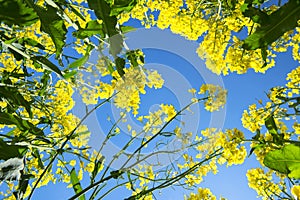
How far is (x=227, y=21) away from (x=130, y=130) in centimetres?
142

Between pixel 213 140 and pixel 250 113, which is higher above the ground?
pixel 250 113

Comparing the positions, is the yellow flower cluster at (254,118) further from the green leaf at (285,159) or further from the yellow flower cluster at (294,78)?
the green leaf at (285,159)

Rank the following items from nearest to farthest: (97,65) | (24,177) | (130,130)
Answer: (24,177), (130,130), (97,65)

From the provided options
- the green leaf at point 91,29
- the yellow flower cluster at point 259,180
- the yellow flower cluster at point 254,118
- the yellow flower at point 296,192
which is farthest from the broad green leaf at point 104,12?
the yellow flower cluster at point 259,180

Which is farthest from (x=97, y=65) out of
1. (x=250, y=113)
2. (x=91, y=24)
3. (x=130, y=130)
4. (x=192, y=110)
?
(x=250, y=113)

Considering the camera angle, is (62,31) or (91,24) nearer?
(62,31)

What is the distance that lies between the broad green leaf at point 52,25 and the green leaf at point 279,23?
289 mm

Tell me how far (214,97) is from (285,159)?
1.22 meters

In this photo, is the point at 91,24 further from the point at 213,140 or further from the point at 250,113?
the point at 250,113

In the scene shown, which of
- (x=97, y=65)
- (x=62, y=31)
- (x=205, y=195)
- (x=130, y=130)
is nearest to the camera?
(x=62, y=31)

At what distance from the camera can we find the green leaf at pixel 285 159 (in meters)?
0.45

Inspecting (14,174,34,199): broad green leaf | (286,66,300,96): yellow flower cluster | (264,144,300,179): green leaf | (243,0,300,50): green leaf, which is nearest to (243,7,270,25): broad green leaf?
(243,0,300,50): green leaf

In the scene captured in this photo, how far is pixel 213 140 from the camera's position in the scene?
5.71 feet

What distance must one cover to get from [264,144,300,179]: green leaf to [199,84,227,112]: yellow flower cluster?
3.80 ft
